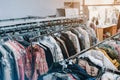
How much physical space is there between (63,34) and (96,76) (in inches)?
45.8

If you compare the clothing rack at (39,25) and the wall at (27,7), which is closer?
the clothing rack at (39,25)

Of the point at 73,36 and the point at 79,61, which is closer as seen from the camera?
the point at 79,61

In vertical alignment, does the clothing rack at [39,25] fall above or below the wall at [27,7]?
below

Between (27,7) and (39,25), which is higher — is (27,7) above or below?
above

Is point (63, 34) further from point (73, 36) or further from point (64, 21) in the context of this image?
point (64, 21)

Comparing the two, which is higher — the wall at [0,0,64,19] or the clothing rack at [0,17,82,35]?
the wall at [0,0,64,19]

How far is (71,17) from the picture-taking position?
321 cm

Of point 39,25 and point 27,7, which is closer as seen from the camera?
point 39,25

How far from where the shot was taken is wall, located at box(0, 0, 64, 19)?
287 cm

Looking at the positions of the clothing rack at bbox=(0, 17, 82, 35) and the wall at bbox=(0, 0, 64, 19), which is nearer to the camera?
the clothing rack at bbox=(0, 17, 82, 35)

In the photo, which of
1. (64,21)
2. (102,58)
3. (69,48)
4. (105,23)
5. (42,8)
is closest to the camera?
(102,58)

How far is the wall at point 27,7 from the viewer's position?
287 cm

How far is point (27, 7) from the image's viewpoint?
10.6 ft

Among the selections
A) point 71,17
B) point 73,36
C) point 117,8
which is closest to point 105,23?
point 117,8
